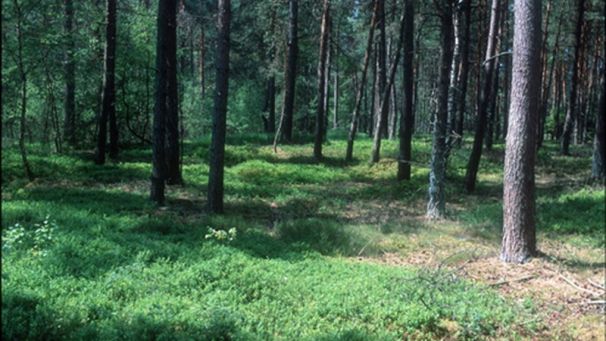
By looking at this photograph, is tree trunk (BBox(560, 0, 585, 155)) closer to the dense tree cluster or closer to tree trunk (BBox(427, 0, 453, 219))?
the dense tree cluster

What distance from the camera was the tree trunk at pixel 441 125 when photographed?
11.2 m

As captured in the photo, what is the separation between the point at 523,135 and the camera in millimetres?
8039

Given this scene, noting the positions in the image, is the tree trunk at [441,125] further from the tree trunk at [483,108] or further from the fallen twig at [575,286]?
the fallen twig at [575,286]

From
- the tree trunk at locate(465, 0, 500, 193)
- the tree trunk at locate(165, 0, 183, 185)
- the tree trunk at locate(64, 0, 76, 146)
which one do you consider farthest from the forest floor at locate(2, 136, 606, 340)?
the tree trunk at locate(64, 0, 76, 146)

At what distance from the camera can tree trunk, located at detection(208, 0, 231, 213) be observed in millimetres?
10352

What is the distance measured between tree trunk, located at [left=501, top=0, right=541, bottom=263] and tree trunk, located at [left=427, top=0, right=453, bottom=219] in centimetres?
303

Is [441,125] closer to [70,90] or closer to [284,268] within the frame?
[284,268]

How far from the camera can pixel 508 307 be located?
20.5ft

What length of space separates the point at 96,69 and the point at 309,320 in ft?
55.2

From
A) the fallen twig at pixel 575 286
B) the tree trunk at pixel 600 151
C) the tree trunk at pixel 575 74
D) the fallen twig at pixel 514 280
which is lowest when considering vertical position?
the fallen twig at pixel 514 280

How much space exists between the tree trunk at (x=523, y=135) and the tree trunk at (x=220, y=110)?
5.68 meters

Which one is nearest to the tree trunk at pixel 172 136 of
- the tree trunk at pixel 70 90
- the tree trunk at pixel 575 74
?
the tree trunk at pixel 70 90

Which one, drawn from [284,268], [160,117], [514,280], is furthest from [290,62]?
[514,280]

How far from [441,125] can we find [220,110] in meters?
5.05
